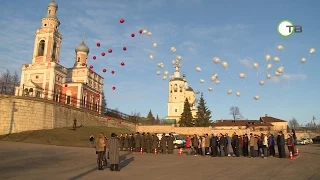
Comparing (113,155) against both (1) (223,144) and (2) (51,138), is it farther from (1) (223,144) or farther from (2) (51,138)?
(2) (51,138)

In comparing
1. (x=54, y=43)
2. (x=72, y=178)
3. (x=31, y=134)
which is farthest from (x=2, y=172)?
(x=54, y=43)

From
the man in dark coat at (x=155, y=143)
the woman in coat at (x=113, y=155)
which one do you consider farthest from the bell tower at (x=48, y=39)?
the woman in coat at (x=113, y=155)

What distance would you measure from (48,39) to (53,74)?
309 inches

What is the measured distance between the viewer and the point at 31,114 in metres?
32.8

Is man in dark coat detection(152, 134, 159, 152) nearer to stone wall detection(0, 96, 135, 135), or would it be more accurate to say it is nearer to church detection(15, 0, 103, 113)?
stone wall detection(0, 96, 135, 135)

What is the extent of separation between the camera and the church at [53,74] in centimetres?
5334

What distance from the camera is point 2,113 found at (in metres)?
31.0

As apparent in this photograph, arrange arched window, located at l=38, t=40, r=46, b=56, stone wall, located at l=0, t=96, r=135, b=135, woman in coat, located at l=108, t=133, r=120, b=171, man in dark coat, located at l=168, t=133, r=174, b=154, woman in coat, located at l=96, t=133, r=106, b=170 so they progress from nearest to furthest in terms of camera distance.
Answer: woman in coat, located at l=108, t=133, r=120, b=171
woman in coat, located at l=96, t=133, r=106, b=170
man in dark coat, located at l=168, t=133, r=174, b=154
stone wall, located at l=0, t=96, r=135, b=135
arched window, located at l=38, t=40, r=46, b=56

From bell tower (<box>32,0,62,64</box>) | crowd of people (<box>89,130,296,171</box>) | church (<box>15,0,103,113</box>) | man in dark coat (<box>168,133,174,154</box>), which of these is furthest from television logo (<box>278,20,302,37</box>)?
bell tower (<box>32,0,62,64</box>)

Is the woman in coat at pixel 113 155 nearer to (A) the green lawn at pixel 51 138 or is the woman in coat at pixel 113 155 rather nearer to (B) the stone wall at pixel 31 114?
(A) the green lawn at pixel 51 138

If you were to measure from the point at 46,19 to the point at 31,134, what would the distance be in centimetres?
3470

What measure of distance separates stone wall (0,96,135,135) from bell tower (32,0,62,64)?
2120 cm

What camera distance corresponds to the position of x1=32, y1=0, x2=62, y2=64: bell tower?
187ft

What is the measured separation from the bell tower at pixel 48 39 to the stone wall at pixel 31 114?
21.2 meters
